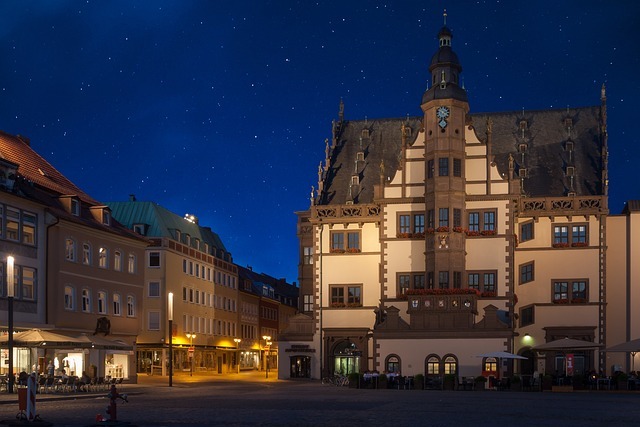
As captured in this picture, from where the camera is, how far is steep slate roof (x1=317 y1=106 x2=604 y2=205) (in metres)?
74.5

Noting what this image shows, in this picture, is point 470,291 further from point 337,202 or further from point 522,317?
point 337,202

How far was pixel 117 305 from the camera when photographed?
2534 inches

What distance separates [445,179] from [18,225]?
30562 millimetres

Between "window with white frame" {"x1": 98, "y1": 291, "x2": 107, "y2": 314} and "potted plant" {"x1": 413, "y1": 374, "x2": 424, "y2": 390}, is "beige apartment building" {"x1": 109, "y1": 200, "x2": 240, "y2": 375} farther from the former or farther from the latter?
"potted plant" {"x1": 413, "y1": 374, "x2": 424, "y2": 390}

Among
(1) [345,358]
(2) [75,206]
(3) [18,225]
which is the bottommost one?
(1) [345,358]

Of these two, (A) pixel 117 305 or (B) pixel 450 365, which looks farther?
(B) pixel 450 365

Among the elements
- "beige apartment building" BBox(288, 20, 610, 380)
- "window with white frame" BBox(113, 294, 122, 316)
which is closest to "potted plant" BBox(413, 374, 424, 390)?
"beige apartment building" BBox(288, 20, 610, 380)

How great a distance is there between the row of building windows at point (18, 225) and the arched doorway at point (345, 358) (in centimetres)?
2715

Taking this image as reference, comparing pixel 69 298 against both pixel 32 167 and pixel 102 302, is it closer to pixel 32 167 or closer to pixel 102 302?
pixel 102 302

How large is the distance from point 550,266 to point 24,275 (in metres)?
37.6

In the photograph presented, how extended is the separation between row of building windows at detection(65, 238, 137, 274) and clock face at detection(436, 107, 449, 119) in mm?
24153

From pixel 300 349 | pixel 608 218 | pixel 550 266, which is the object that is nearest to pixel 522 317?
pixel 550 266

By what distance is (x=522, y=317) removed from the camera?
7144 cm

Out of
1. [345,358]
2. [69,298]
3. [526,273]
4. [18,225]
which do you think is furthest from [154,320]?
[18,225]
